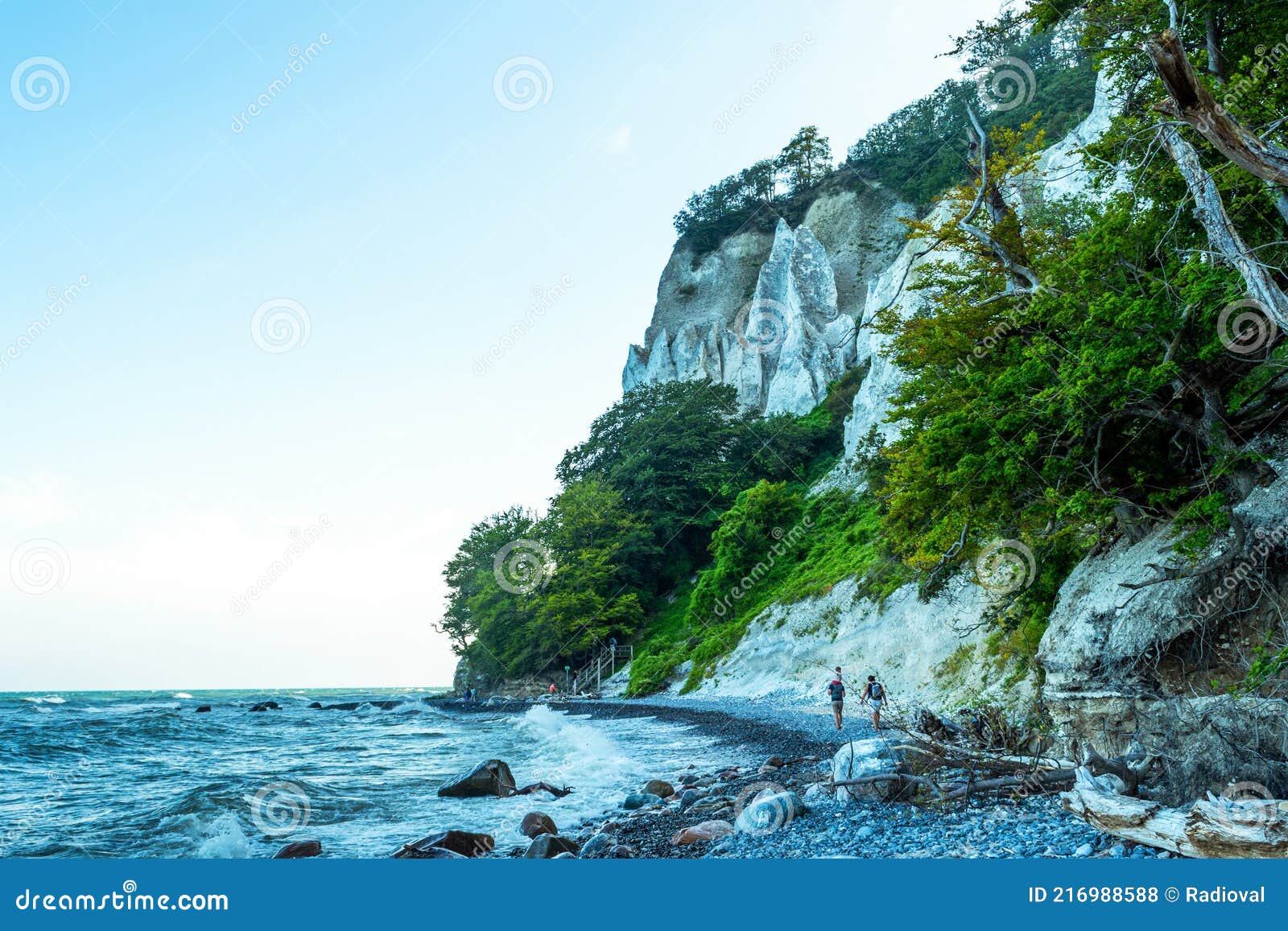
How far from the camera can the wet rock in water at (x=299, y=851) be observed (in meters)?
10.3

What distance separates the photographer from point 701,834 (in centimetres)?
913

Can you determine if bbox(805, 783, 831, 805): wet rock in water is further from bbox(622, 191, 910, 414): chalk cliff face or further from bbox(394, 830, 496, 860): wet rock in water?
bbox(622, 191, 910, 414): chalk cliff face

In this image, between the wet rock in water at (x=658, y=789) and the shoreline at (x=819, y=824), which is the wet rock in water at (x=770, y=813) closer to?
the shoreline at (x=819, y=824)

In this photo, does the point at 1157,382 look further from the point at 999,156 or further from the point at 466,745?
the point at 466,745

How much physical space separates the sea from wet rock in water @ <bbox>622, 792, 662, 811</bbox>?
411 millimetres

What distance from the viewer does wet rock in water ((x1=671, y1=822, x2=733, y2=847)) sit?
356 inches

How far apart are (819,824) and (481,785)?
8.37 metres

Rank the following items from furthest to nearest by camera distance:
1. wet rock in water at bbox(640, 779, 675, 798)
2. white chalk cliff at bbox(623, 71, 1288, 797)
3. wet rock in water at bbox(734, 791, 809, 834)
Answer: wet rock in water at bbox(640, 779, 675, 798) → wet rock in water at bbox(734, 791, 809, 834) → white chalk cliff at bbox(623, 71, 1288, 797)

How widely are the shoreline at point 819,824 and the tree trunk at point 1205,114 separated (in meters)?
5.33

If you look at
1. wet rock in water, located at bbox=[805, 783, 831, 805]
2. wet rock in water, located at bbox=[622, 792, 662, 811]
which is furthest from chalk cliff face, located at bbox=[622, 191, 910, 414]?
wet rock in water, located at bbox=[805, 783, 831, 805]

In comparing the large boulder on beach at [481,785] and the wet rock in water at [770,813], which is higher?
the wet rock in water at [770,813]

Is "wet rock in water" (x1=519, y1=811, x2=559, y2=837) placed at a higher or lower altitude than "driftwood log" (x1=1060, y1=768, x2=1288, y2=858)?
lower

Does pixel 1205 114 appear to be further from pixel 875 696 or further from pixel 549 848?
pixel 875 696

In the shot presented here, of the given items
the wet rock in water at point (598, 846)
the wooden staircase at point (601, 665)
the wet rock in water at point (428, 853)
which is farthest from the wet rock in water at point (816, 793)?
the wooden staircase at point (601, 665)
